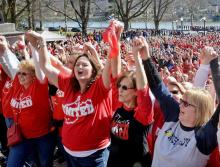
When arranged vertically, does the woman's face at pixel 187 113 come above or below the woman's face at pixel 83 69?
below

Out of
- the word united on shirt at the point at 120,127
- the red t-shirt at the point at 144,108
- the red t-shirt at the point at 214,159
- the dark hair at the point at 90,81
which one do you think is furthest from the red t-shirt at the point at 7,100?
the red t-shirt at the point at 214,159

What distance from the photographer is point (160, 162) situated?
3.02 m

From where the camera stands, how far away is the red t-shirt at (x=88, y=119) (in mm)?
3539

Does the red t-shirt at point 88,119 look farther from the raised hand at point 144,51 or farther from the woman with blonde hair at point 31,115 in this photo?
the woman with blonde hair at point 31,115

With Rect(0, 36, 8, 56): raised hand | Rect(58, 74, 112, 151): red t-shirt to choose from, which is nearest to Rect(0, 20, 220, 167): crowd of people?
Rect(58, 74, 112, 151): red t-shirt

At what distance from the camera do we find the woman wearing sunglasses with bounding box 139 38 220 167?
283cm

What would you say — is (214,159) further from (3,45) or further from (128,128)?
(3,45)

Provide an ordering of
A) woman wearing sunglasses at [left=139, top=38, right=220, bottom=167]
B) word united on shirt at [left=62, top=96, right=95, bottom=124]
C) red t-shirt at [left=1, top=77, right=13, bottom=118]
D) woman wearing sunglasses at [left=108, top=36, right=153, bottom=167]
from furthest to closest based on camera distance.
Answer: red t-shirt at [left=1, top=77, right=13, bottom=118] → word united on shirt at [left=62, top=96, right=95, bottom=124] → woman wearing sunglasses at [left=108, top=36, right=153, bottom=167] → woman wearing sunglasses at [left=139, top=38, right=220, bottom=167]

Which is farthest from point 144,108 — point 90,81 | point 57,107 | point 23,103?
point 23,103

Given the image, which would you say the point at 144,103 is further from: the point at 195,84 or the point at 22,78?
the point at 22,78

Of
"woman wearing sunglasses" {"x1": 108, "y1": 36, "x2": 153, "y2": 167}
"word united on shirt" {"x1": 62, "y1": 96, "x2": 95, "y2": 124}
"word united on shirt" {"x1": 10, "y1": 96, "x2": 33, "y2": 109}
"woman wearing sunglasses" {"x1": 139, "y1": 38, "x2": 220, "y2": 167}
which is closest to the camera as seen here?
"woman wearing sunglasses" {"x1": 139, "y1": 38, "x2": 220, "y2": 167}

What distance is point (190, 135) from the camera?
2.89 meters

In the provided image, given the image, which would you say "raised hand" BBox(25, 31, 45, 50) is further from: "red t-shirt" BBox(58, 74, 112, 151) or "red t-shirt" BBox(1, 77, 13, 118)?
"red t-shirt" BBox(1, 77, 13, 118)

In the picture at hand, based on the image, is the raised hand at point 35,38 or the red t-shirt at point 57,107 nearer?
the raised hand at point 35,38
